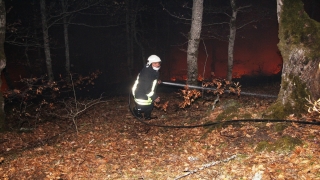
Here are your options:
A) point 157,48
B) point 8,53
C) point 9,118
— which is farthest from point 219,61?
point 9,118

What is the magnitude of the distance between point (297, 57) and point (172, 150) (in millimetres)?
3765

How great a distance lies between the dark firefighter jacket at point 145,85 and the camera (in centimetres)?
827

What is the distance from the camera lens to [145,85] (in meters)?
8.27

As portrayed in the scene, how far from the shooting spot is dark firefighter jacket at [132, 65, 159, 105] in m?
8.27

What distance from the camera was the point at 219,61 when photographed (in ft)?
113

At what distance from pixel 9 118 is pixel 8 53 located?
745 inches

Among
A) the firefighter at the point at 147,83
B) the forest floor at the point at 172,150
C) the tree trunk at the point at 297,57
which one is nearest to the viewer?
the forest floor at the point at 172,150

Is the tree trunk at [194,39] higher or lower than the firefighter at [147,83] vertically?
higher

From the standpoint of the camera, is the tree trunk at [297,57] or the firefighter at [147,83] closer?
the tree trunk at [297,57]

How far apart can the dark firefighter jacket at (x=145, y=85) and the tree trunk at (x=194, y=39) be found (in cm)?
211

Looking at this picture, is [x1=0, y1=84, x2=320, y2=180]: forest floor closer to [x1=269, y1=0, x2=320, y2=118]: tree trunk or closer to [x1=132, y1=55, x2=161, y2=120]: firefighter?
[x1=269, y1=0, x2=320, y2=118]: tree trunk

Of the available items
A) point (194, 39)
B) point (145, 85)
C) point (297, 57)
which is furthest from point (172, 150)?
point (194, 39)

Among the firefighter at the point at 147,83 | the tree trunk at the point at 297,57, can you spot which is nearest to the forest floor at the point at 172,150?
the tree trunk at the point at 297,57

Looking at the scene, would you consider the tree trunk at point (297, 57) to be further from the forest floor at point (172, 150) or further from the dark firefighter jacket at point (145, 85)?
the dark firefighter jacket at point (145, 85)
